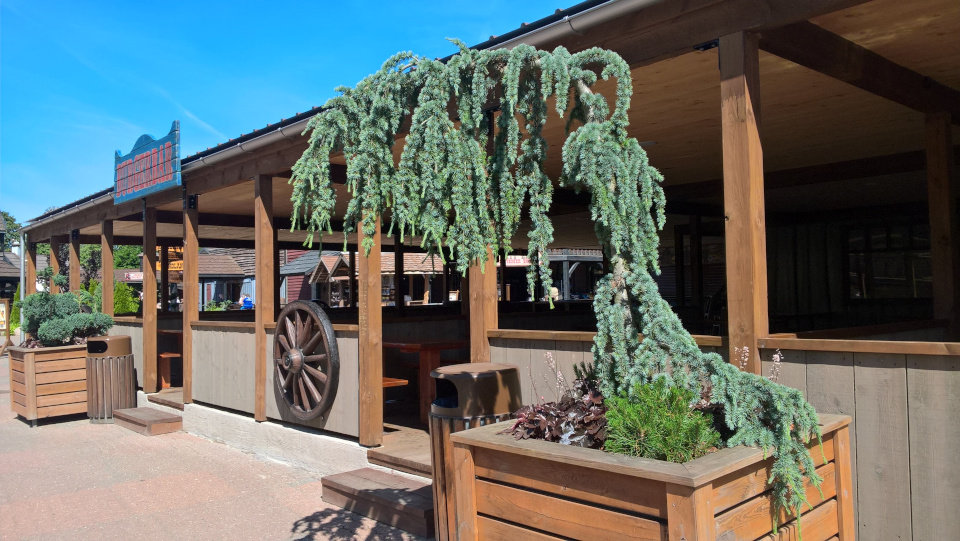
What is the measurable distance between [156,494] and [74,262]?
7518 mm

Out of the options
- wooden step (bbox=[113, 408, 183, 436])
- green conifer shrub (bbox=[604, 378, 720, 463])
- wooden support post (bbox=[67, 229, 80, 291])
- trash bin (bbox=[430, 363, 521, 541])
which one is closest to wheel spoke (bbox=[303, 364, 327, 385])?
trash bin (bbox=[430, 363, 521, 541])

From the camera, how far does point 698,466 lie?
245cm

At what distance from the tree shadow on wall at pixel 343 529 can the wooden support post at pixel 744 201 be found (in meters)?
2.41

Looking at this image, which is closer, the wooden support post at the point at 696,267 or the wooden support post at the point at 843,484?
the wooden support post at the point at 843,484

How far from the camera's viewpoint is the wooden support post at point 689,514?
2.32m

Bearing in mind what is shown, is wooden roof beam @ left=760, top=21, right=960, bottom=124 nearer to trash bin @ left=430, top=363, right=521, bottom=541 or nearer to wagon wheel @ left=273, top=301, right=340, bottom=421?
trash bin @ left=430, top=363, right=521, bottom=541

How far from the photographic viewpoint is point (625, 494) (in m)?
2.55

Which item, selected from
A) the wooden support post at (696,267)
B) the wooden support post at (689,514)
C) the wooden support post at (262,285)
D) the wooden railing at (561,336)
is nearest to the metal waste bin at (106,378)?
the wooden support post at (262,285)

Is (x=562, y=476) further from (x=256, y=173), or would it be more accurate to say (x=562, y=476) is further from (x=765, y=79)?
(x=256, y=173)

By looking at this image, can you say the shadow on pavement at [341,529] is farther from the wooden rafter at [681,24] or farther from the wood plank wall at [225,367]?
the wooden rafter at [681,24]

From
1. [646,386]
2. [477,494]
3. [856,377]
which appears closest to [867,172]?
[856,377]

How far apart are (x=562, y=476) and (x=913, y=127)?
5.48m

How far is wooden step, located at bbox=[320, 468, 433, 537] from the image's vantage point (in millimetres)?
4652

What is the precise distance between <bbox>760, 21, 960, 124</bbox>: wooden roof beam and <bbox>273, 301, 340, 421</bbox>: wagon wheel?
4.25 metres
